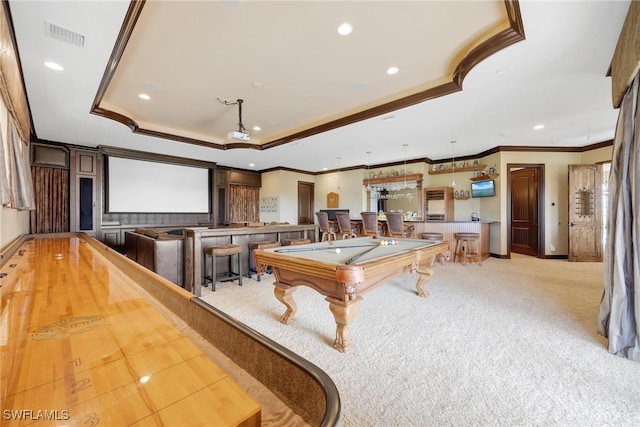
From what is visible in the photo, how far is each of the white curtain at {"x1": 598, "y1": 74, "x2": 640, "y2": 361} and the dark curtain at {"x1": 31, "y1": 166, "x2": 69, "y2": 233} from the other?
28.5ft

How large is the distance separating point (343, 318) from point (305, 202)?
7871 mm

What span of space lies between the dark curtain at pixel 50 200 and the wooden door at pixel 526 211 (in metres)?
10.6

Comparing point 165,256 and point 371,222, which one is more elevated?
point 371,222

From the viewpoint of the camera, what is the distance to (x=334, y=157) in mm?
7379

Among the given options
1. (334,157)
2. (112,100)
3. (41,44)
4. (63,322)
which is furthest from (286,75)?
(334,157)

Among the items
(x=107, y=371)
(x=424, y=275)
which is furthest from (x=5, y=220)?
(x=424, y=275)

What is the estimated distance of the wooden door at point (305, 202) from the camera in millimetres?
9609

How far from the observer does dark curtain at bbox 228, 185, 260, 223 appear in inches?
342

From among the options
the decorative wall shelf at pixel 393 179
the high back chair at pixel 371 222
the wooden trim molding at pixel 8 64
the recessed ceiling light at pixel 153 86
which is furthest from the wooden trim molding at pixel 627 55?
the decorative wall shelf at pixel 393 179

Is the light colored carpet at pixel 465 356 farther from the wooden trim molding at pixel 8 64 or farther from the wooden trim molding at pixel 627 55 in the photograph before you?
the wooden trim molding at pixel 8 64

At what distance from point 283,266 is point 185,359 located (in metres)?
1.76

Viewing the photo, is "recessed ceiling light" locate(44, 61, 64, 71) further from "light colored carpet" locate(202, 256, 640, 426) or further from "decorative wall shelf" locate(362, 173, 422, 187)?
"decorative wall shelf" locate(362, 173, 422, 187)

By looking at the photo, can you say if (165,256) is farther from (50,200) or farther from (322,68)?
(50,200)

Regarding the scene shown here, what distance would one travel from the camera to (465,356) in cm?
210
